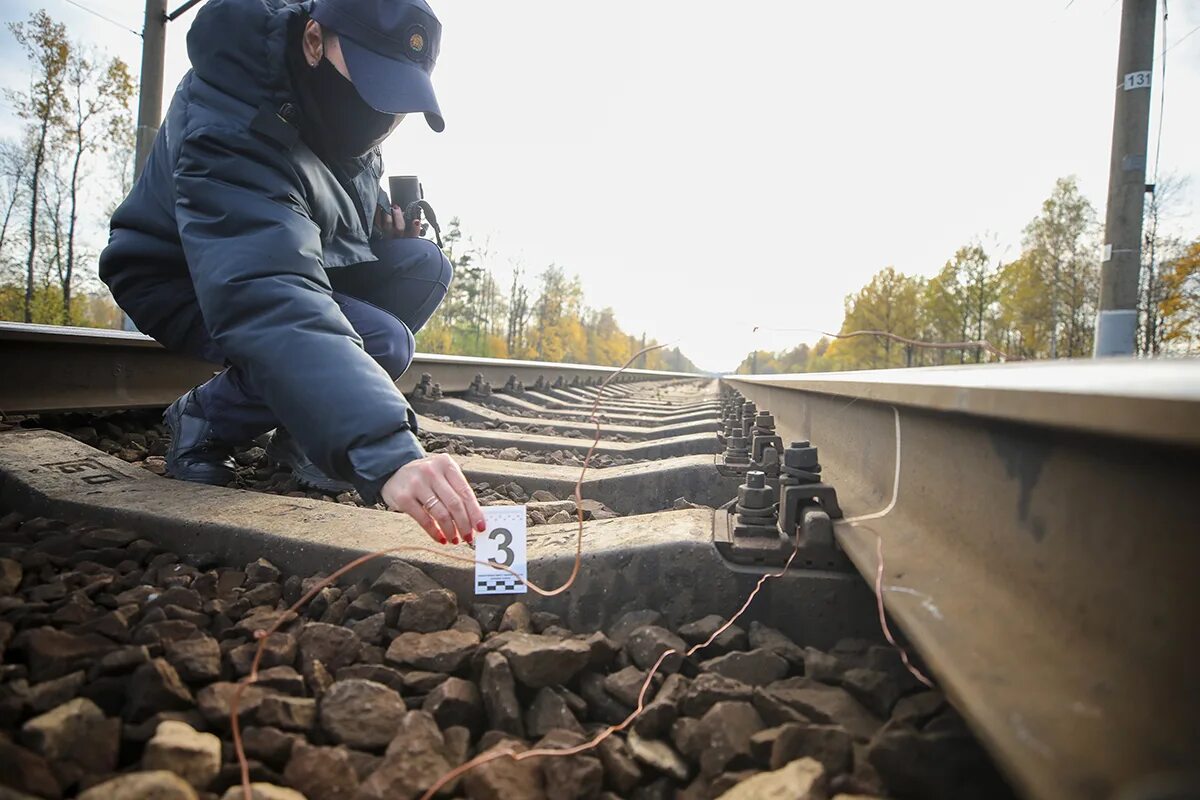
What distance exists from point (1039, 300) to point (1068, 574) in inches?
1583

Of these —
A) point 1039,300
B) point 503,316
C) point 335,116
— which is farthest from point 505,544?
point 503,316

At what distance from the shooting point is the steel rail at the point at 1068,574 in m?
0.64

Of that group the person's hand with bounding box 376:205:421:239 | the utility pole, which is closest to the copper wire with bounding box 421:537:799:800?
the person's hand with bounding box 376:205:421:239

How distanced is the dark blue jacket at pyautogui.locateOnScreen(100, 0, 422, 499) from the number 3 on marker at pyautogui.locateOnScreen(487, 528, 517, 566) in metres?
0.29

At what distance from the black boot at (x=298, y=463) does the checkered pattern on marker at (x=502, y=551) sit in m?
1.07

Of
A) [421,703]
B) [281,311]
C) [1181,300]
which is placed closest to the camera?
[421,703]

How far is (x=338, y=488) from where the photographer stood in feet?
8.46

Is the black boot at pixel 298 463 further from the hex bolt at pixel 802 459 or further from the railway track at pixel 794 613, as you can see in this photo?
the hex bolt at pixel 802 459

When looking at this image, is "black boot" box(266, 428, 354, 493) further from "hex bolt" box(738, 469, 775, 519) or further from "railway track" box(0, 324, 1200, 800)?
"hex bolt" box(738, 469, 775, 519)

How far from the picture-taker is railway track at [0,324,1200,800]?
695mm

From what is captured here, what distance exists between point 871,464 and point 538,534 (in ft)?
3.01

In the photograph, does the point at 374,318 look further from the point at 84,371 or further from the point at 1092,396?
the point at 1092,396

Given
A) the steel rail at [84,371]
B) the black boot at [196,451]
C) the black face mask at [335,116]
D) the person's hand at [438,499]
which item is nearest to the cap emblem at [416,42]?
the black face mask at [335,116]

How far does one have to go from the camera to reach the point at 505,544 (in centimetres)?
160
